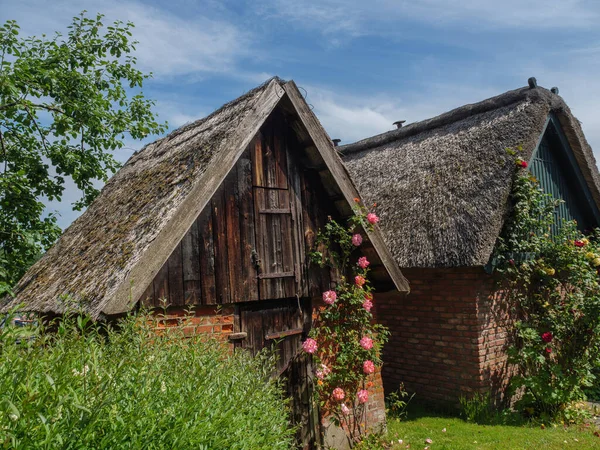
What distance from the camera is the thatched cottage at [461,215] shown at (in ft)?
25.3

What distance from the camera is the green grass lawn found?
6270mm

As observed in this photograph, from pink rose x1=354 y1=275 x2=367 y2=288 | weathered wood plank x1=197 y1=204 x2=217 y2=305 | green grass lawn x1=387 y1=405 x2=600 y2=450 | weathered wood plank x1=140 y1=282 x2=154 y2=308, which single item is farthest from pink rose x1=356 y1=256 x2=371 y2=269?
weathered wood plank x1=140 y1=282 x2=154 y2=308

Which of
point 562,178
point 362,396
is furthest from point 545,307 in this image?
point 362,396

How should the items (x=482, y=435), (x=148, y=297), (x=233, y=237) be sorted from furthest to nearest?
(x=482, y=435) < (x=233, y=237) < (x=148, y=297)

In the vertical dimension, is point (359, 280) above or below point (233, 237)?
below

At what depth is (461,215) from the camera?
25.9ft

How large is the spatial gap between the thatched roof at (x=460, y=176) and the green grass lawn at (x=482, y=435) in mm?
2280

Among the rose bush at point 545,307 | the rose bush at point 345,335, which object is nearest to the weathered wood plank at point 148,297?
the rose bush at point 345,335

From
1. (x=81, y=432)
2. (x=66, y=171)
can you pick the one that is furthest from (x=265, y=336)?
(x=66, y=171)

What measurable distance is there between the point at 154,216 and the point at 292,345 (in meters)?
2.26

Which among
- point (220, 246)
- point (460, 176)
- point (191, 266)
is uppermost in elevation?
point (460, 176)

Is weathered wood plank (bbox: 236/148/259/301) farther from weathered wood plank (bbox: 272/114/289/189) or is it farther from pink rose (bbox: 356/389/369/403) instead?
pink rose (bbox: 356/389/369/403)

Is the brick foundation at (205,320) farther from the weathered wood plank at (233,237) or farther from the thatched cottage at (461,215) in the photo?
the thatched cottage at (461,215)

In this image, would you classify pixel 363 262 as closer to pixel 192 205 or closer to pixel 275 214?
pixel 275 214
